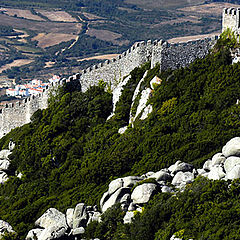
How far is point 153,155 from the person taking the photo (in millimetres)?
28297

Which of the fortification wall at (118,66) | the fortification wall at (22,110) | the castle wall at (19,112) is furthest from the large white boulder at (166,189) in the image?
the castle wall at (19,112)

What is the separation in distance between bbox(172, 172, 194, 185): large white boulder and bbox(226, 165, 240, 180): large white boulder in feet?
5.99

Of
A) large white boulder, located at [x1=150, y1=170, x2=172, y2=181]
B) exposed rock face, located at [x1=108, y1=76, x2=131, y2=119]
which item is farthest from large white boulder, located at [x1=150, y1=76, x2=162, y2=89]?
large white boulder, located at [x1=150, y1=170, x2=172, y2=181]

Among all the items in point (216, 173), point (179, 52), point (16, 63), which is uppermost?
point (179, 52)

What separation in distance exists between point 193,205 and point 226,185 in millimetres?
1496

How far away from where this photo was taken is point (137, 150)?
1156 inches

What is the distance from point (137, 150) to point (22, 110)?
51.7 feet

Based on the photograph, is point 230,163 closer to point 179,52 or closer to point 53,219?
Result: point 53,219

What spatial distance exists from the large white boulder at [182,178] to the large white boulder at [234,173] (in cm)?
183

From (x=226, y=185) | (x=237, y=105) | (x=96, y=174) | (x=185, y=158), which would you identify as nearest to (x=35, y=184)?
(x=96, y=174)

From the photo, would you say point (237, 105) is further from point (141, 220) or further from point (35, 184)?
point (35, 184)

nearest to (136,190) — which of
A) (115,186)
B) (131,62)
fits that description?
(115,186)

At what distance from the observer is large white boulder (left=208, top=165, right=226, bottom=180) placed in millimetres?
22333

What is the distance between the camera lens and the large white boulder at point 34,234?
2401cm
